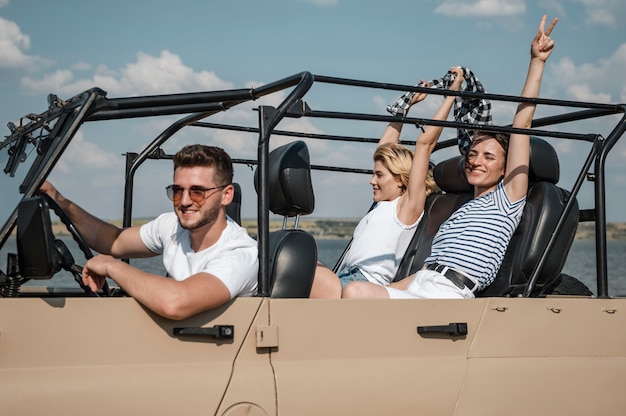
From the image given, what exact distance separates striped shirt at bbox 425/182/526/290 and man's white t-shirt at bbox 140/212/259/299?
4.17 feet

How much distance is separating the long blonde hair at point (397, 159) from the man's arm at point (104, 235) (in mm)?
1668

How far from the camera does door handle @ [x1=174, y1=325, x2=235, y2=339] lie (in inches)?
129

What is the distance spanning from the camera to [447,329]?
3.71 meters

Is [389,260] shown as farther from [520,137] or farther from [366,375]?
[366,375]

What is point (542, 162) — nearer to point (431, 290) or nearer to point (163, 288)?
point (431, 290)

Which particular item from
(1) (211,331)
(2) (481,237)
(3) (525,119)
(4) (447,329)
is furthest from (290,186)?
→ (3) (525,119)

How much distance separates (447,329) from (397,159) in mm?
1787

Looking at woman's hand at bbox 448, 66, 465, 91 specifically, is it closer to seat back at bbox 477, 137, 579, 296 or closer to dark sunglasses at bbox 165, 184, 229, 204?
seat back at bbox 477, 137, 579, 296

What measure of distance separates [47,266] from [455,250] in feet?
7.62

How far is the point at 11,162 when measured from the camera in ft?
12.4

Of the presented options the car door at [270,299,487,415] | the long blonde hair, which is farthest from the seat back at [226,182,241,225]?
the car door at [270,299,487,415]

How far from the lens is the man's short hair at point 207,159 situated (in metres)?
3.60

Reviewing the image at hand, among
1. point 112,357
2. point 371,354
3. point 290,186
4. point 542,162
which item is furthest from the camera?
point 542,162

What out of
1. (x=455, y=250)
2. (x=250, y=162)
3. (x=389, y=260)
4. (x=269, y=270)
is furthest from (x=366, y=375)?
(x=250, y=162)
